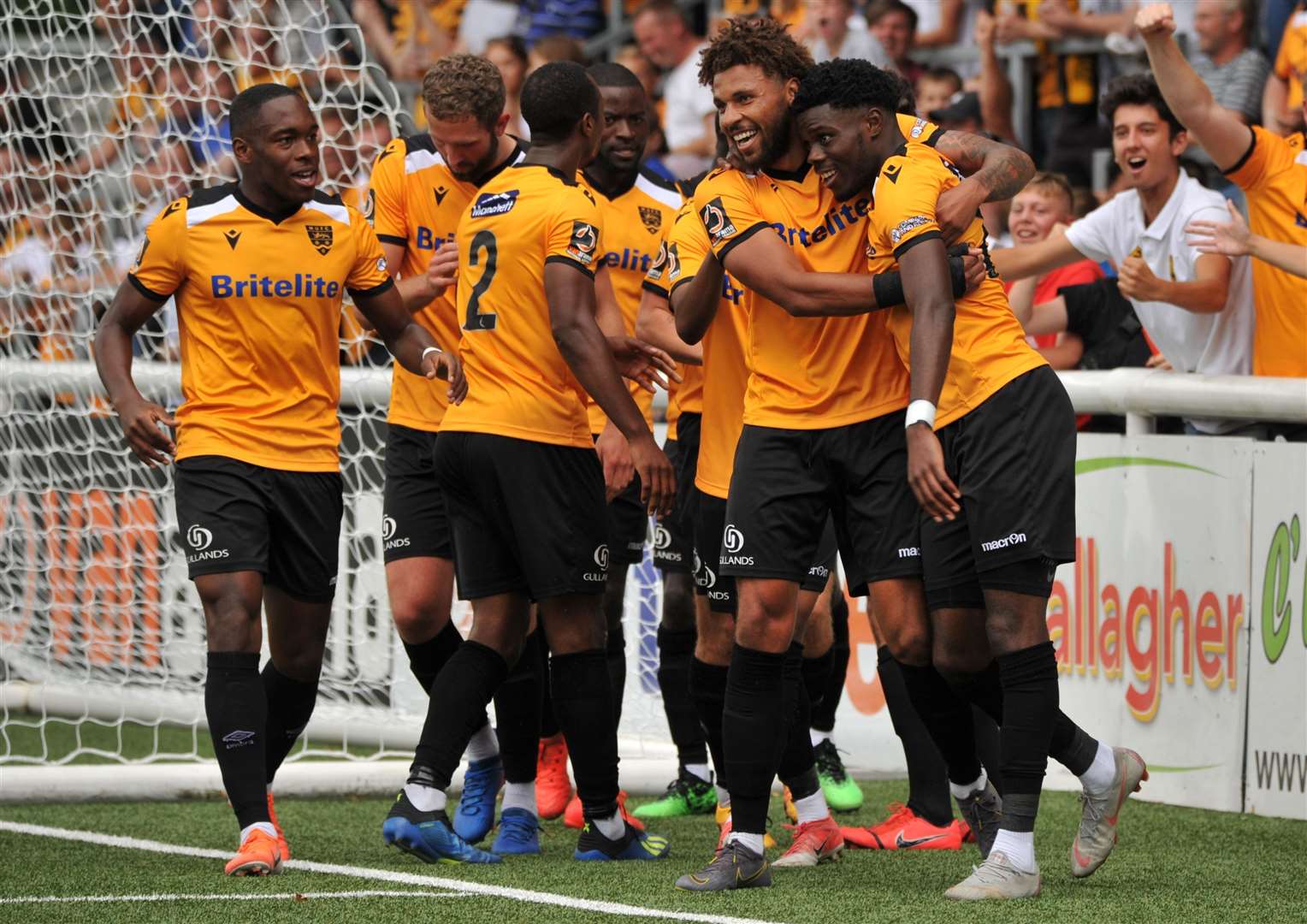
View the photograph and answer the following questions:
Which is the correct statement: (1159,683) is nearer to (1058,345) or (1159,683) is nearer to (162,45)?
(1058,345)

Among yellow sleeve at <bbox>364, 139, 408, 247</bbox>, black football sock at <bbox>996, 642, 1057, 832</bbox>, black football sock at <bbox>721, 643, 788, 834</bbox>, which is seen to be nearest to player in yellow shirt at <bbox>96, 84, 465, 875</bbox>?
yellow sleeve at <bbox>364, 139, 408, 247</bbox>

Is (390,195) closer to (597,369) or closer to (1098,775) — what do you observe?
(597,369)

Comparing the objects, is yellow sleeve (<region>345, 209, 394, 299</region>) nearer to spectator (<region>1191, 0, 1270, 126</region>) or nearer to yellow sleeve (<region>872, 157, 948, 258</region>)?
yellow sleeve (<region>872, 157, 948, 258</region>)

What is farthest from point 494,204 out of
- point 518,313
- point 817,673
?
point 817,673

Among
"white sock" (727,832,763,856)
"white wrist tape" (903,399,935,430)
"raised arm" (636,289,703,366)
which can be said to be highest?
Result: "raised arm" (636,289,703,366)

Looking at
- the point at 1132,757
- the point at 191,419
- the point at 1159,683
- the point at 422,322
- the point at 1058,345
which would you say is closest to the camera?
the point at 1132,757

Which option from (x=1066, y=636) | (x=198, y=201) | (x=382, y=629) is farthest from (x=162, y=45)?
(x=1066, y=636)

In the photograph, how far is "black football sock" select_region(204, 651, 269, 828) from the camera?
563 cm

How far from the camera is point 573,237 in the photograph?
224 inches

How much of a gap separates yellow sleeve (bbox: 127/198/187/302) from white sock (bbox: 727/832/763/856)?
231 centimetres

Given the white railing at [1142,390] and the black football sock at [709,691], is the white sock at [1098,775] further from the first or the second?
the white railing at [1142,390]

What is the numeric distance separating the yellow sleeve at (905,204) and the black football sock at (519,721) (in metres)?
1.95

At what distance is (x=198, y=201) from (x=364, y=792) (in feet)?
8.67

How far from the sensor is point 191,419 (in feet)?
19.2
